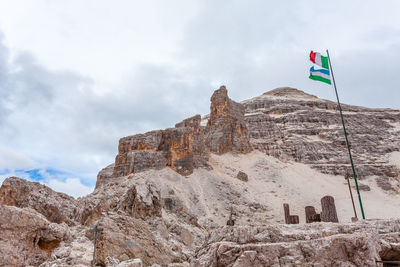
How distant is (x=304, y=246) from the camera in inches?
146

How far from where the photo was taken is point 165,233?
46.5 ft

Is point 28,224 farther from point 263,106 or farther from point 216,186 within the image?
point 263,106

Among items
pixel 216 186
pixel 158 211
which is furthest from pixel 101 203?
pixel 216 186

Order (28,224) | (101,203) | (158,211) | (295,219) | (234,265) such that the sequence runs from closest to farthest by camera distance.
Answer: (234,265), (28,224), (295,219), (101,203), (158,211)

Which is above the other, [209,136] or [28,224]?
[209,136]

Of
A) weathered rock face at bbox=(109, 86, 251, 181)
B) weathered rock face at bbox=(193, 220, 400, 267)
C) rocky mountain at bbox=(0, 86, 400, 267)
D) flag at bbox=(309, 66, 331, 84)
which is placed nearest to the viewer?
weathered rock face at bbox=(193, 220, 400, 267)

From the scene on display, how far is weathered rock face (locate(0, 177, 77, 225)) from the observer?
47.7 ft

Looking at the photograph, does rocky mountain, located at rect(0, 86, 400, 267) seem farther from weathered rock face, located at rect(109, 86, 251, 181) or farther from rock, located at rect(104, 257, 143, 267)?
weathered rock face, located at rect(109, 86, 251, 181)

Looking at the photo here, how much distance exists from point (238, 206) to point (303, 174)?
64.8 feet

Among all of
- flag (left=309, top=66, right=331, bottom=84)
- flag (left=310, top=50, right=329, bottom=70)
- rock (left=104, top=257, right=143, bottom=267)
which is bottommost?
rock (left=104, top=257, right=143, bottom=267)

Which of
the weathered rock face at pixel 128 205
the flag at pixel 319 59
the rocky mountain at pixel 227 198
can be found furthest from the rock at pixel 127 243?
the flag at pixel 319 59

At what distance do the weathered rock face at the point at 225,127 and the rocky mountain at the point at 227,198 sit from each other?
22 centimetres

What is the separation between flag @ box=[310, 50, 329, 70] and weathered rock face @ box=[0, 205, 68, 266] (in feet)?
51.3

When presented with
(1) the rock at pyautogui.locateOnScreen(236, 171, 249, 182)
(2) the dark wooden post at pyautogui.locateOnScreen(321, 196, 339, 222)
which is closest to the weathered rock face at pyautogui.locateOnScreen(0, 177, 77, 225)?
(2) the dark wooden post at pyautogui.locateOnScreen(321, 196, 339, 222)
